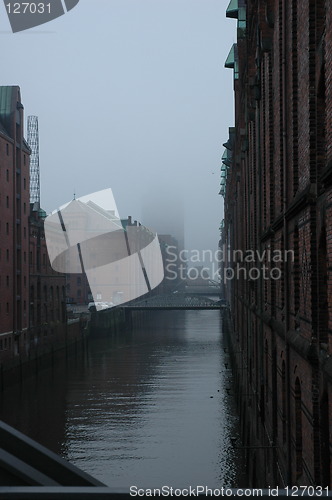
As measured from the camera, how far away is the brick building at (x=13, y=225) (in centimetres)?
4200

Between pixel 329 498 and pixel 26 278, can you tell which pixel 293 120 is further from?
pixel 26 278

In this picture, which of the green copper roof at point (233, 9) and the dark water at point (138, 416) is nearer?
the dark water at point (138, 416)

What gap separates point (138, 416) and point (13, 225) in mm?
19569

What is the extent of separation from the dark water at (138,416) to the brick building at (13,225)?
165 inches

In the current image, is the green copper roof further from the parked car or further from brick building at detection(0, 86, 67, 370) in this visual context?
the parked car

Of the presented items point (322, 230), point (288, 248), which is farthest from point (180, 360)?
point (322, 230)

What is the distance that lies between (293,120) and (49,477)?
776 cm

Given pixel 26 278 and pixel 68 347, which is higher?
pixel 26 278

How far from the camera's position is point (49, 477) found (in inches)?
117

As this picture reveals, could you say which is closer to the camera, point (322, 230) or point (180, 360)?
point (322, 230)

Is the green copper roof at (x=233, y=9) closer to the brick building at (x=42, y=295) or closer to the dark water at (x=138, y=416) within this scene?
the dark water at (x=138, y=416)

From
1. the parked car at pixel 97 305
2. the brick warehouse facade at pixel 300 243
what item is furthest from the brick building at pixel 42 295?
the brick warehouse facade at pixel 300 243

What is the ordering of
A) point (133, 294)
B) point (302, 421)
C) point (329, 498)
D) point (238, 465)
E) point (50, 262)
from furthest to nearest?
point (133, 294) < point (50, 262) < point (238, 465) < point (302, 421) < point (329, 498)

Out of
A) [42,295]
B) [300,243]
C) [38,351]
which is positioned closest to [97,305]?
[42,295]
